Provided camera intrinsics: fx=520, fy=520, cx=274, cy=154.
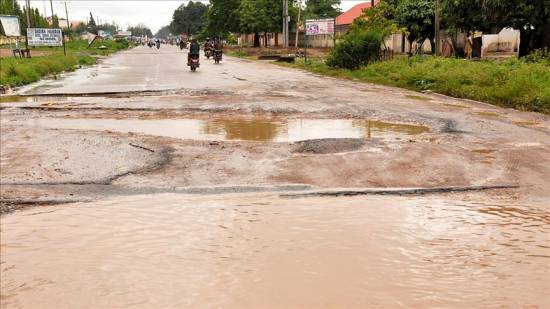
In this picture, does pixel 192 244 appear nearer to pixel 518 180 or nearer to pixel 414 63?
pixel 518 180

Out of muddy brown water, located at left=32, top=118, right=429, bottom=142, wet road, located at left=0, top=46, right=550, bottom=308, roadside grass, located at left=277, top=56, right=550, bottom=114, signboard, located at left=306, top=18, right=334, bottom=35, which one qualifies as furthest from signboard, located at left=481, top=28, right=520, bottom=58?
muddy brown water, located at left=32, top=118, right=429, bottom=142

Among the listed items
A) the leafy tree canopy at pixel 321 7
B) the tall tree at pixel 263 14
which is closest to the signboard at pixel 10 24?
the tall tree at pixel 263 14

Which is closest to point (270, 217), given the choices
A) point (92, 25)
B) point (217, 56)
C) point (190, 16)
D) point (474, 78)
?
point (474, 78)

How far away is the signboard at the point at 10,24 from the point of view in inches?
1141

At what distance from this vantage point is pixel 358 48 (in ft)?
79.4

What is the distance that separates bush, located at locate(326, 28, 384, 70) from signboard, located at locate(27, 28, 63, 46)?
66.9ft

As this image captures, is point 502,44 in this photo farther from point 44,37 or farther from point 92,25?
point 92,25

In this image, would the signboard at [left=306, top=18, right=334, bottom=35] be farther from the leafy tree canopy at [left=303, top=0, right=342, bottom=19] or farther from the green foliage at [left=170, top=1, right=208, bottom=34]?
the green foliage at [left=170, top=1, right=208, bottom=34]

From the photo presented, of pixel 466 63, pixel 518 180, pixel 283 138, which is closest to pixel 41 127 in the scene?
pixel 283 138

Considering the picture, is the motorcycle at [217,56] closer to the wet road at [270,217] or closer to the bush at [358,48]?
the bush at [358,48]

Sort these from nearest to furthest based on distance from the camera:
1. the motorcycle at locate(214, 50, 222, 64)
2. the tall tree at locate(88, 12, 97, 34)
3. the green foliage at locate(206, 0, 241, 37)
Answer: the motorcycle at locate(214, 50, 222, 64)
the green foliage at locate(206, 0, 241, 37)
the tall tree at locate(88, 12, 97, 34)

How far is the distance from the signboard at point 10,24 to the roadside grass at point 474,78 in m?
19.4

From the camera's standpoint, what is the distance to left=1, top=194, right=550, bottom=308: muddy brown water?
3287mm

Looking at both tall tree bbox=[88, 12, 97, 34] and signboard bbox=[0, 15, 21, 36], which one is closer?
signboard bbox=[0, 15, 21, 36]
